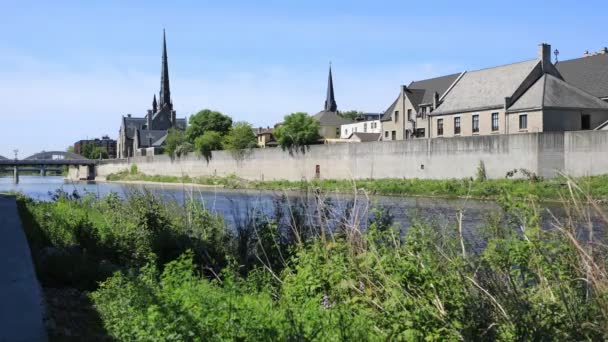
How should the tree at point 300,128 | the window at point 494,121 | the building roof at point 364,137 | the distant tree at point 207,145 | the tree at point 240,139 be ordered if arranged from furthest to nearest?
the building roof at point 364,137 → the distant tree at point 207,145 → the tree at point 240,139 → the tree at point 300,128 → the window at point 494,121

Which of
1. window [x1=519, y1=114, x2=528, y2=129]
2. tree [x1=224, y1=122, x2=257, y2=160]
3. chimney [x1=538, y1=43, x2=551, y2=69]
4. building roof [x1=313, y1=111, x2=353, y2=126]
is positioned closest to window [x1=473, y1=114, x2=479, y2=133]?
window [x1=519, y1=114, x2=528, y2=129]

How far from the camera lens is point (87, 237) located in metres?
11.4

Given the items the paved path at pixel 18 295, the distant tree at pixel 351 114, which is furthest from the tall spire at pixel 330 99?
the paved path at pixel 18 295

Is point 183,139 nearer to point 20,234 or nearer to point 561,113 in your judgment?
point 561,113

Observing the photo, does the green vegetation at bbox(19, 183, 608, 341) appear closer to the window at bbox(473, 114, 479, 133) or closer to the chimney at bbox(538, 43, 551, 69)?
the window at bbox(473, 114, 479, 133)

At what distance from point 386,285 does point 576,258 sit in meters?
1.73

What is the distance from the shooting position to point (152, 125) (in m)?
140

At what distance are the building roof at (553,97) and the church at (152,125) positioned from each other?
3744 inches

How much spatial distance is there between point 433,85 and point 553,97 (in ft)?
64.6

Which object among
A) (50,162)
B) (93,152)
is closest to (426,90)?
(50,162)

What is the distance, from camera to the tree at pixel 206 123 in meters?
93.2

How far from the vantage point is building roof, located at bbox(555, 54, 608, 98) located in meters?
48.2

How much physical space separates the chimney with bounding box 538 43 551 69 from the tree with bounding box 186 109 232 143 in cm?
5435

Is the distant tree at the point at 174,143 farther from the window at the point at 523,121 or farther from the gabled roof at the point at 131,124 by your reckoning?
the gabled roof at the point at 131,124
